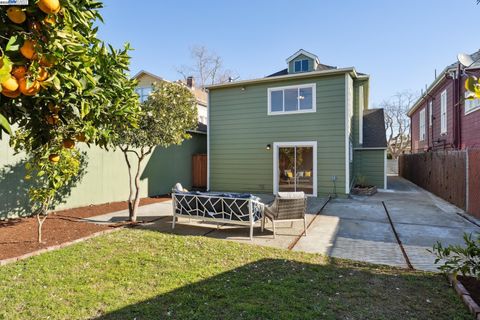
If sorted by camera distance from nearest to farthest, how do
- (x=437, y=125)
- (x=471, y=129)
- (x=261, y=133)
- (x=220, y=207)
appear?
1. (x=220, y=207)
2. (x=471, y=129)
3. (x=261, y=133)
4. (x=437, y=125)

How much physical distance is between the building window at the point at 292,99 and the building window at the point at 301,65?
2.00 metres

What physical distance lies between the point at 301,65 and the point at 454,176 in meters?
7.70

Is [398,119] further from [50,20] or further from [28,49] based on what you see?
[28,49]

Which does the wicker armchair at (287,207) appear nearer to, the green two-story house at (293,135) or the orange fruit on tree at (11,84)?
the orange fruit on tree at (11,84)

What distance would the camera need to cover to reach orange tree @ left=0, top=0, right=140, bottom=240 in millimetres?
1187

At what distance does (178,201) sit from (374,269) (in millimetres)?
4337

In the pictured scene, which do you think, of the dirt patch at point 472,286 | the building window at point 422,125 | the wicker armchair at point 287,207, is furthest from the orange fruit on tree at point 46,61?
the building window at point 422,125

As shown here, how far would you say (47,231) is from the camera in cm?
598

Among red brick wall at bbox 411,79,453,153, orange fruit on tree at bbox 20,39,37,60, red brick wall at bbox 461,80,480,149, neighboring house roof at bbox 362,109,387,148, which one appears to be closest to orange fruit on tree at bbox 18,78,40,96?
orange fruit on tree at bbox 20,39,37,60

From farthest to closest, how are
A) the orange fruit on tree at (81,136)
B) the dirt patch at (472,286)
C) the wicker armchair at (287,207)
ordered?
the wicker armchair at (287,207)
the dirt patch at (472,286)
the orange fruit on tree at (81,136)

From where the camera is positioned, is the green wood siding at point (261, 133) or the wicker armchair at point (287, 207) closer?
the wicker armchair at point (287, 207)

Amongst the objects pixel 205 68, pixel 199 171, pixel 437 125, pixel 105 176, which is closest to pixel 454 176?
pixel 437 125

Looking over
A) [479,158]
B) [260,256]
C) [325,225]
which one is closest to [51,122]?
[260,256]

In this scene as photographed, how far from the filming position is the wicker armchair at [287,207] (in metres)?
5.82
